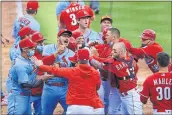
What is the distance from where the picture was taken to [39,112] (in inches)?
375

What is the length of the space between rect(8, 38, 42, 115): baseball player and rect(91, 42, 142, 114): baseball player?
954 mm

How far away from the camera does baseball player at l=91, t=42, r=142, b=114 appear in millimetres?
8969

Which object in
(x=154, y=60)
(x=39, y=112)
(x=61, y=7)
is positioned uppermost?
(x=61, y=7)

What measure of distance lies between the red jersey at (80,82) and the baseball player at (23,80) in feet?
1.40

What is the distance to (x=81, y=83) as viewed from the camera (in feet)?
26.9

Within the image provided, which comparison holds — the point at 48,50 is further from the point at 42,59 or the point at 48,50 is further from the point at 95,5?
the point at 95,5

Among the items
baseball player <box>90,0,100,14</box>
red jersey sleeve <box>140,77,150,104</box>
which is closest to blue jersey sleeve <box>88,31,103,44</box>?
red jersey sleeve <box>140,77,150,104</box>

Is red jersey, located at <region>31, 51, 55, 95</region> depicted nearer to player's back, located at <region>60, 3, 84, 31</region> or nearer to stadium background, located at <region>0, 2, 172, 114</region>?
player's back, located at <region>60, 3, 84, 31</region>

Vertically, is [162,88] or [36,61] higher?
[36,61]

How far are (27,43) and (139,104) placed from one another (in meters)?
1.95

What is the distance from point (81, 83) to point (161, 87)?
1.09m

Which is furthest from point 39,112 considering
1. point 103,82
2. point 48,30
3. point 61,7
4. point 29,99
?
point 48,30

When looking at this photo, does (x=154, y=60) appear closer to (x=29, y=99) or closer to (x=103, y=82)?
(x=103, y=82)

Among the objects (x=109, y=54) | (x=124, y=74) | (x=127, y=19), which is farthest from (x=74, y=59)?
(x=127, y=19)
